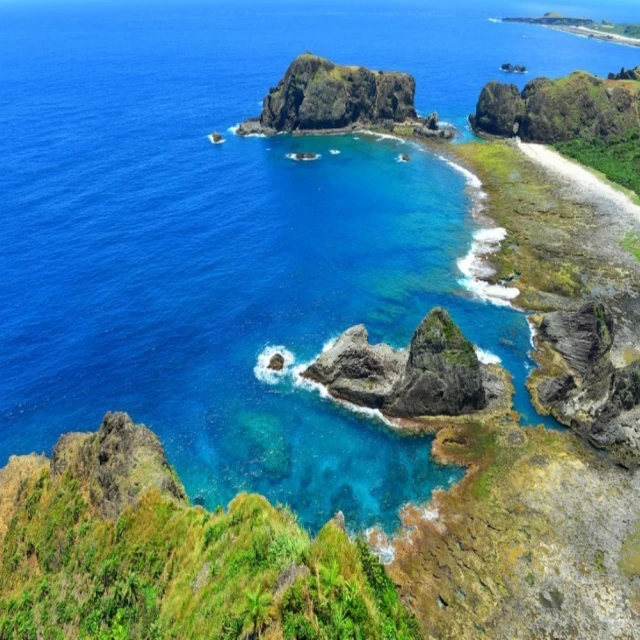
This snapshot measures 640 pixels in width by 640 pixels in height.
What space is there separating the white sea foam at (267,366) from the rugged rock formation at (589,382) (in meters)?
29.5

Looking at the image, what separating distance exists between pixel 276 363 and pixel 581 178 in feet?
289

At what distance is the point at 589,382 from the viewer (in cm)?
5588

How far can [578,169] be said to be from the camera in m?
115

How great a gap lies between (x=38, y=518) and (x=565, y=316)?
62135 millimetres

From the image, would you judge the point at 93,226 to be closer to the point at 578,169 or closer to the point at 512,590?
the point at 512,590

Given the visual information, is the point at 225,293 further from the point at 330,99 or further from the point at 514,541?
the point at 330,99

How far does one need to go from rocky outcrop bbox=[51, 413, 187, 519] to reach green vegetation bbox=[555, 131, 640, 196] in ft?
353

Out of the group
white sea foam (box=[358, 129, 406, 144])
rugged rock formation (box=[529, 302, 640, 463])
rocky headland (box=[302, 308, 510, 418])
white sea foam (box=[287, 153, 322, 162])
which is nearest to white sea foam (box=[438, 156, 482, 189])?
white sea foam (box=[358, 129, 406, 144])

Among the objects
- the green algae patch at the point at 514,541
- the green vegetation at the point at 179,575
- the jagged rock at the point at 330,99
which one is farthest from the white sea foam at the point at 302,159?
the green vegetation at the point at 179,575

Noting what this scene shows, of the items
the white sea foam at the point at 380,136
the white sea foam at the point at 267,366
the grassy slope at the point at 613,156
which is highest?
the grassy slope at the point at 613,156

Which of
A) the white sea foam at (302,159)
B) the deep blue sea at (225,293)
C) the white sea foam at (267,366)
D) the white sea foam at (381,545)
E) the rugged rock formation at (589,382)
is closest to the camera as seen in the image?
the white sea foam at (381,545)

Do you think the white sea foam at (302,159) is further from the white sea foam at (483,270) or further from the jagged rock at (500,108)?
the white sea foam at (483,270)

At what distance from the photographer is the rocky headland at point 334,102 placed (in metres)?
146

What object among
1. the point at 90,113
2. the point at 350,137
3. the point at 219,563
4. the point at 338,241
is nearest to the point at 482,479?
the point at 219,563
